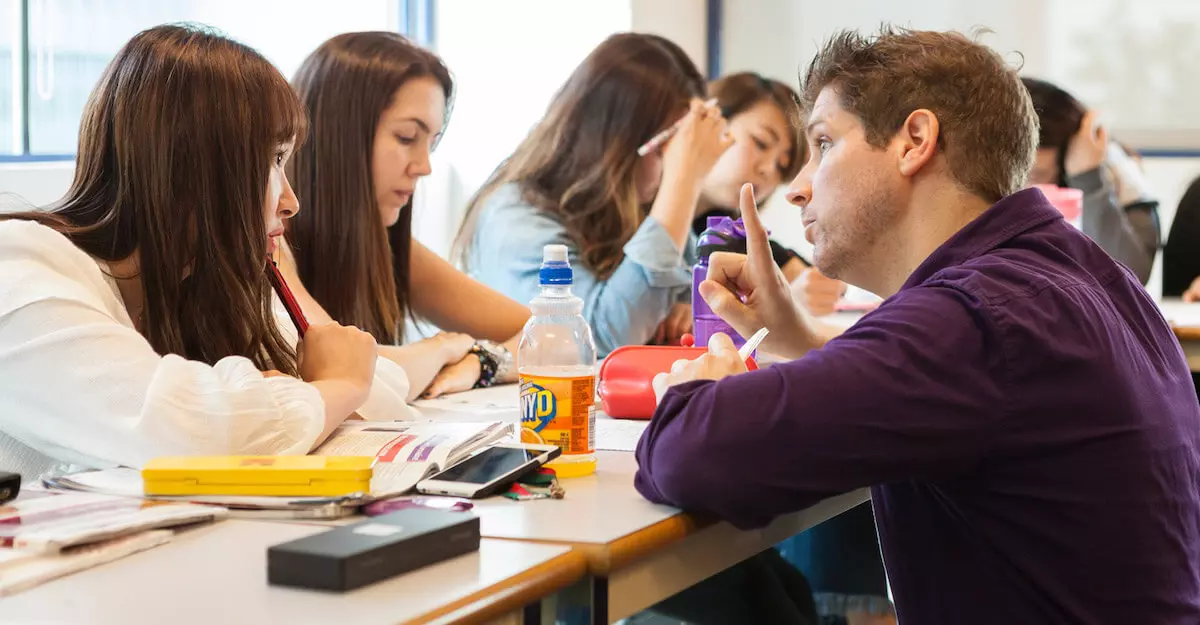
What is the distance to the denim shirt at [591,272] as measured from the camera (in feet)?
8.17

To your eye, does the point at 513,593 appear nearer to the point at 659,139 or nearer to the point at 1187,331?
the point at 659,139

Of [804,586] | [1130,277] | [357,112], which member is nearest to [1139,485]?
[1130,277]

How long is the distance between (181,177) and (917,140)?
0.80 meters

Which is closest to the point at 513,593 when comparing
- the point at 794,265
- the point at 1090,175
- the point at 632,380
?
the point at 632,380

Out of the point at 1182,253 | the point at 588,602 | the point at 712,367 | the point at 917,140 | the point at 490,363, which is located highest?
the point at 917,140

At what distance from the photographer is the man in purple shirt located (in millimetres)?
1057

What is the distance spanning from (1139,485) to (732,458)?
35 centimetres

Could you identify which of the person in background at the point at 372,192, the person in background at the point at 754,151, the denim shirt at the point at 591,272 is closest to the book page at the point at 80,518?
the person in background at the point at 372,192

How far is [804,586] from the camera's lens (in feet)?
7.22

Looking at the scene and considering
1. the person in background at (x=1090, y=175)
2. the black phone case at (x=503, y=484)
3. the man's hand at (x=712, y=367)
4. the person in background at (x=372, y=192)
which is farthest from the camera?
the person in background at (x=1090, y=175)

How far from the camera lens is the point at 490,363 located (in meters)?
2.04

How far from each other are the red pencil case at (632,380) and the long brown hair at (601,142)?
96 centimetres

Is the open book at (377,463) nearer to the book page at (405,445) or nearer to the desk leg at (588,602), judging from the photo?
the book page at (405,445)

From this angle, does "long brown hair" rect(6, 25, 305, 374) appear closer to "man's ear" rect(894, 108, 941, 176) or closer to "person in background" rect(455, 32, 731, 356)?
"man's ear" rect(894, 108, 941, 176)
